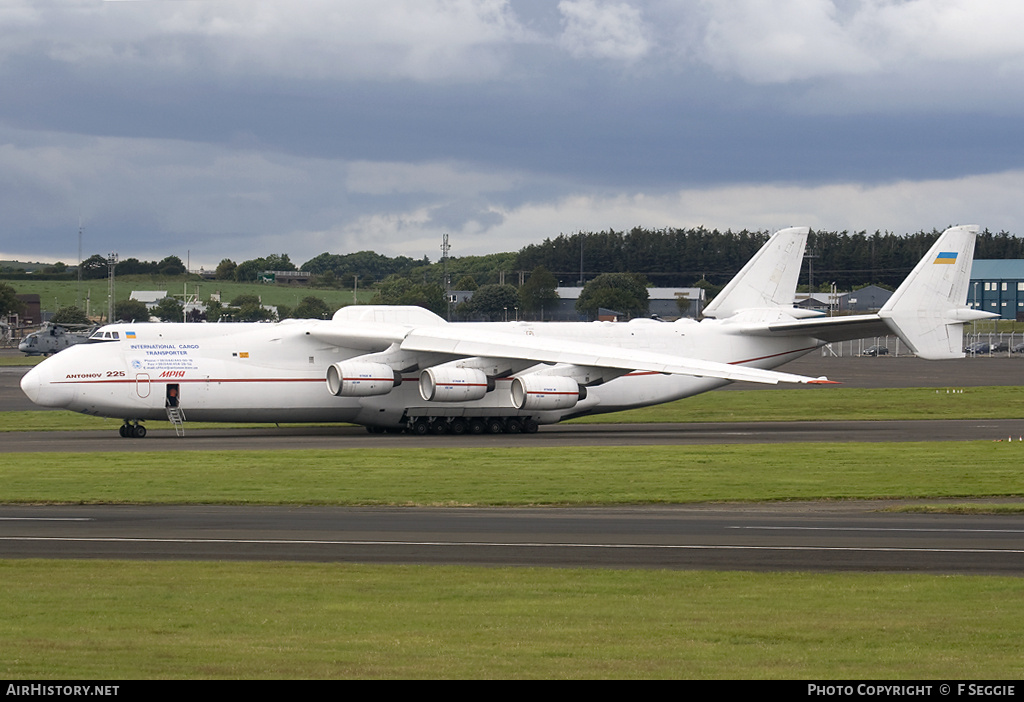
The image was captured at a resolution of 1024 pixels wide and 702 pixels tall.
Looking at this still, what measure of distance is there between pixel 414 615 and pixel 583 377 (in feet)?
82.4

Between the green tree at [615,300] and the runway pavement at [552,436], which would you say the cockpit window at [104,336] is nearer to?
the runway pavement at [552,436]

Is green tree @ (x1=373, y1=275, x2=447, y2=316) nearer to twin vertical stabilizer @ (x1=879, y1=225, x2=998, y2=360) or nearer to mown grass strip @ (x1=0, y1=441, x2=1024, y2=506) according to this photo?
twin vertical stabilizer @ (x1=879, y1=225, x2=998, y2=360)

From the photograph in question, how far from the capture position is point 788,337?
41.3 meters

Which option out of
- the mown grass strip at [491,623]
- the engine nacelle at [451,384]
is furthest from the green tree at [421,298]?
the mown grass strip at [491,623]

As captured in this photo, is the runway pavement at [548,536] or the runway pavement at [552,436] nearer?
the runway pavement at [548,536]

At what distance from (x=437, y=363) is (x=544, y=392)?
3617 millimetres

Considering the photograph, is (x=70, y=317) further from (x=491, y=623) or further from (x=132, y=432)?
(x=491, y=623)

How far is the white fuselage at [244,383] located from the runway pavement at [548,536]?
47.9ft

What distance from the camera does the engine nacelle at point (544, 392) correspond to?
36000mm

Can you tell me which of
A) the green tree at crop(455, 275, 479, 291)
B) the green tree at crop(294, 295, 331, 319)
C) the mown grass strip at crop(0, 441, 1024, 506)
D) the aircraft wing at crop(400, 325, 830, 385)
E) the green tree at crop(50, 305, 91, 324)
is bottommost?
the mown grass strip at crop(0, 441, 1024, 506)

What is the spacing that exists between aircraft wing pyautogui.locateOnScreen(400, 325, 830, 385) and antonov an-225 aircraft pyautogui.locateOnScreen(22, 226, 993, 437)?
2.3 inches

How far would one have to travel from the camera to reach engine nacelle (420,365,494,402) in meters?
35.7

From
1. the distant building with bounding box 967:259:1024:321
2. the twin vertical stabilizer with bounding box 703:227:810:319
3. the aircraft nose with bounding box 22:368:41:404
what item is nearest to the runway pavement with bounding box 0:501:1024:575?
the aircraft nose with bounding box 22:368:41:404

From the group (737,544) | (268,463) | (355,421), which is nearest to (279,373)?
(355,421)
